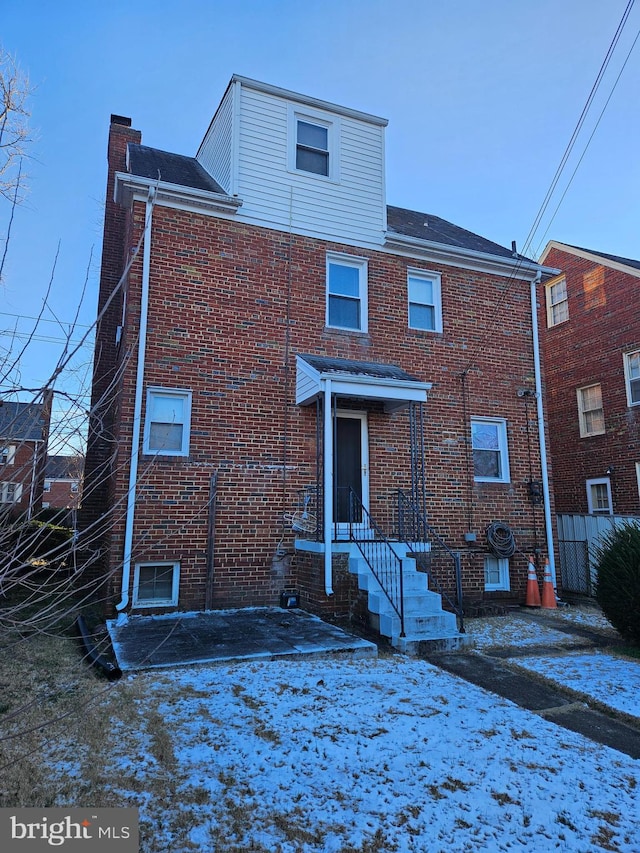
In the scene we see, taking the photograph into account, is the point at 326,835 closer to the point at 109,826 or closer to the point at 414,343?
the point at 109,826

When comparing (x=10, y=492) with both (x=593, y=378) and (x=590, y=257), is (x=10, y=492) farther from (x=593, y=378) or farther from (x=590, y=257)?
(x=590, y=257)

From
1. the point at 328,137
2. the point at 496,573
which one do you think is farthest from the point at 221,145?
the point at 496,573

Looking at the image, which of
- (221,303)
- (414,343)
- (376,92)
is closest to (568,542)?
(414,343)

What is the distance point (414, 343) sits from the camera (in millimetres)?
10531

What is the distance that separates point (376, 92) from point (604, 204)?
4.90 meters

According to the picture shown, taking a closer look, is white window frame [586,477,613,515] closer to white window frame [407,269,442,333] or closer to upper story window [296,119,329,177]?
white window frame [407,269,442,333]

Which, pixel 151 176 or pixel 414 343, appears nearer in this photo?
pixel 151 176

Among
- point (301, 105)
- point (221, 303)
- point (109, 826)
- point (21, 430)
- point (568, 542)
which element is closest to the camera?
point (21, 430)

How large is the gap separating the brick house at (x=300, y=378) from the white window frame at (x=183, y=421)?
0.10 feet

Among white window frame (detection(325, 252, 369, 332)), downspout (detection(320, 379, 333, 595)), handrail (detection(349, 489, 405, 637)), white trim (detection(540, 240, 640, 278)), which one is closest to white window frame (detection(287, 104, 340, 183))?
white window frame (detection(325, 252, 369, 332))

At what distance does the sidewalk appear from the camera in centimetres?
440

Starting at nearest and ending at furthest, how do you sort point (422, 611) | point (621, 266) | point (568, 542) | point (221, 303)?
point (422, 611), point (221, 303), point (568, 542), point (621, 266)

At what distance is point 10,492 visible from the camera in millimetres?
2639

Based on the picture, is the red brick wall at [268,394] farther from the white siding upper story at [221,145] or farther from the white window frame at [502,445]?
the white siding upper story at [221,145]
